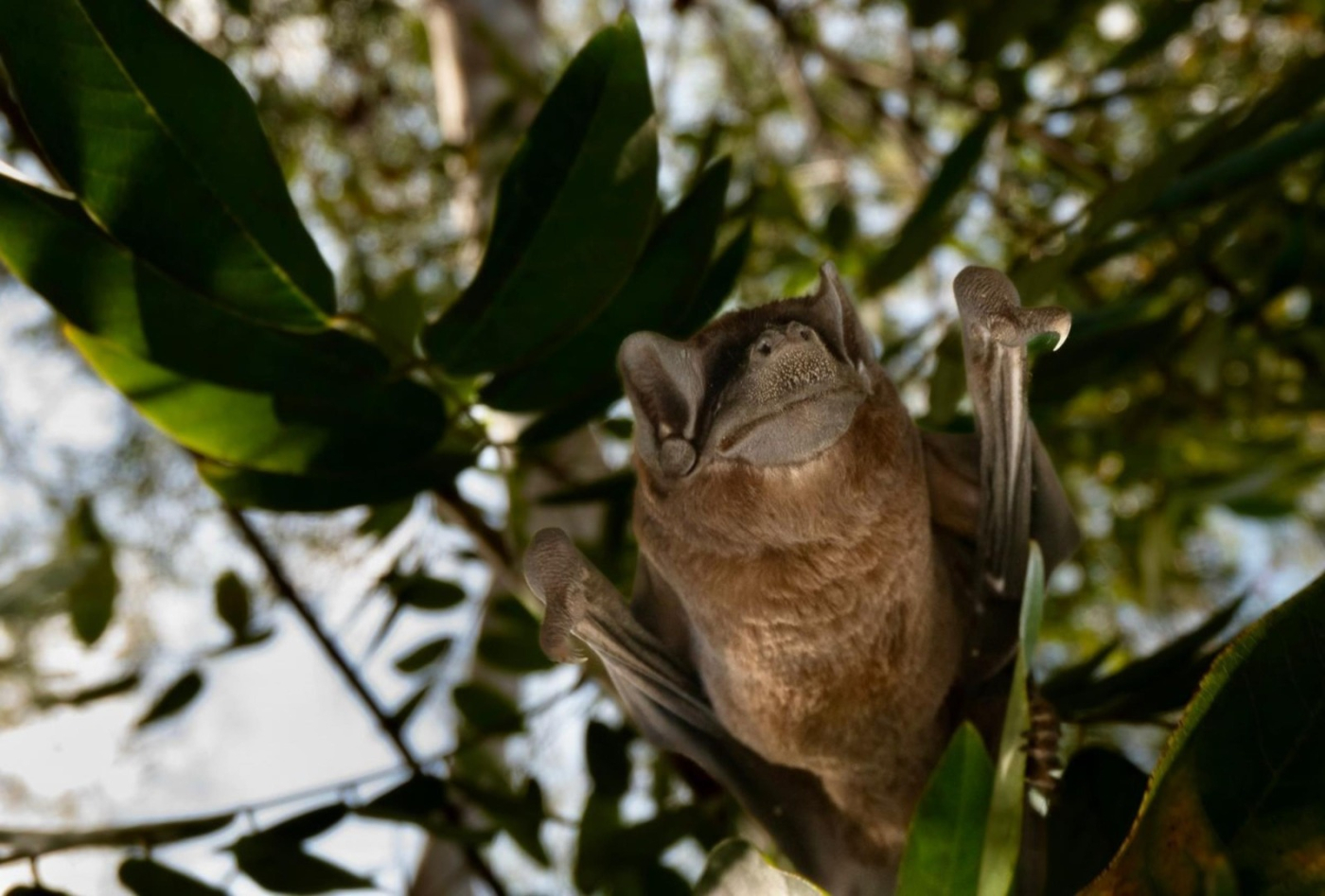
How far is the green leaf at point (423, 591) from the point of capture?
911mm

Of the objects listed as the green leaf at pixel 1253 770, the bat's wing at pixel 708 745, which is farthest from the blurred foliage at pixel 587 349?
the bat's wing at pixel 708 745

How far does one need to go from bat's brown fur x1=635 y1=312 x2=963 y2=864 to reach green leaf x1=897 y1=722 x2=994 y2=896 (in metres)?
0.10

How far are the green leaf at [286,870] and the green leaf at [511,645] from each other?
26 cm

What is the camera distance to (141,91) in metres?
0.57

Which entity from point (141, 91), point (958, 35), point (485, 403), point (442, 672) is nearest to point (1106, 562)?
point (958, 35)

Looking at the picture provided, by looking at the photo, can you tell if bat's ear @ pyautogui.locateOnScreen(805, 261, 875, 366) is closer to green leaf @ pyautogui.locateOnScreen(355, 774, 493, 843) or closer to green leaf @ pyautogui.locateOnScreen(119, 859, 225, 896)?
green leaf @ pyautogui.locateOnScreen(355, 774, 493, 843)

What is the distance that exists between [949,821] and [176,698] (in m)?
0.79

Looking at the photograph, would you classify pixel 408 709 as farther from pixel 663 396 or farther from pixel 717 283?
pixel 663 396

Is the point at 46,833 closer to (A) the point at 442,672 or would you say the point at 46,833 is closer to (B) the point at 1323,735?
(A) the point at 442,672

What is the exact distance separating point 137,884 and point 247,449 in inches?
11.4

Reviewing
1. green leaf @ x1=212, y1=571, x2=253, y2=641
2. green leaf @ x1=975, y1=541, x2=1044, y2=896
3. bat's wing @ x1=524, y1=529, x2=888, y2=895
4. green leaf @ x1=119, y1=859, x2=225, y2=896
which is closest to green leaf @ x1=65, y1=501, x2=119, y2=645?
green leaf @ x1=212, y1=571, x2=253, y2=641

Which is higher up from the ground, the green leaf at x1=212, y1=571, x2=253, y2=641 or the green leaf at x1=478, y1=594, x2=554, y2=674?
the green leaf at x1=212, y1=571, x2=253, y2=641

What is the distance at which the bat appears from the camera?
1.51ft

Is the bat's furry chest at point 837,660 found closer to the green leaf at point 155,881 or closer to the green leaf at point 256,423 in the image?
the green leaf at point 256,423
